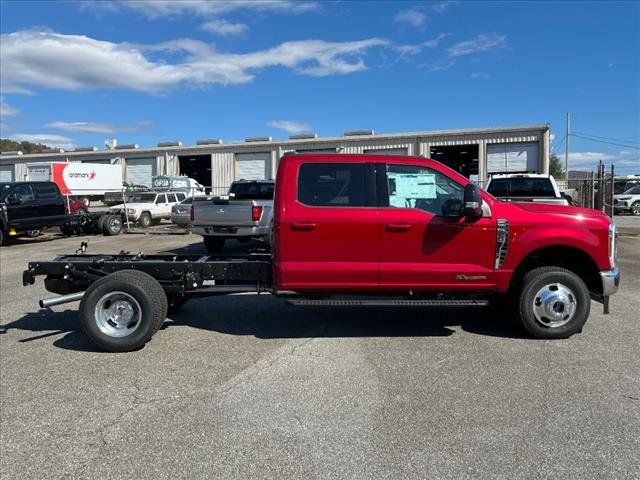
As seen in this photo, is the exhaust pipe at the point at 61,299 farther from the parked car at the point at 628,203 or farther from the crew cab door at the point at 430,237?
the parked car at the point at 628,203

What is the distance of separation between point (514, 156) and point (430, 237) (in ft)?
108

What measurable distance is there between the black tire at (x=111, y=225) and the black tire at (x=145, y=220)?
2.82 metres

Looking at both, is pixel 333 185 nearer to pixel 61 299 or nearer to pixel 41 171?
pixel 61 299

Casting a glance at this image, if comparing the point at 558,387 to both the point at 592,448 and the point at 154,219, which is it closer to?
the point at 592,448

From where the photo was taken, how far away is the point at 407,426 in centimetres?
386

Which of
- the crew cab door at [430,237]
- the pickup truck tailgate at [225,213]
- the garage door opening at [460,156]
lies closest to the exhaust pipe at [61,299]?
the crew cab door at [430,237]

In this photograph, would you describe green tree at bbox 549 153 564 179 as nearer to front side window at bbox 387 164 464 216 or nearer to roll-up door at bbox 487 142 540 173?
roll-up door at bbox 487 142 540 173

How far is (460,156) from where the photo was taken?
4400 cm

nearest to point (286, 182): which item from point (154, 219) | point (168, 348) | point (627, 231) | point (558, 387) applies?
point (168, 348)

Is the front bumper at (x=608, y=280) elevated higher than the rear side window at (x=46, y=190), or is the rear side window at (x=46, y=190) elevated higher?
the rear side window at (x=46, y=190)

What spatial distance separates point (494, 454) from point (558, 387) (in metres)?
1.39

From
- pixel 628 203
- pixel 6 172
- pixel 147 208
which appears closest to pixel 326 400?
pixel 147 208

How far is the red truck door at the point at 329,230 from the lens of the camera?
5.68m

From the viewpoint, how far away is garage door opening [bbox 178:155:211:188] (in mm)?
47656
